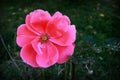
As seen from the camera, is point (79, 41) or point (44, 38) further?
point (79, 41)

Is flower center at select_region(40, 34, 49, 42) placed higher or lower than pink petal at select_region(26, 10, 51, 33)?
lower

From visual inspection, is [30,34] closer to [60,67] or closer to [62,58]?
[62,58]

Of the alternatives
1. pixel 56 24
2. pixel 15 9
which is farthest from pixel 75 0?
pixel 56 24

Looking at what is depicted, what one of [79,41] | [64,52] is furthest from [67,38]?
[79,41]

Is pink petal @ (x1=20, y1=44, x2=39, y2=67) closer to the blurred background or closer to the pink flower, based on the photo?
the pink flower

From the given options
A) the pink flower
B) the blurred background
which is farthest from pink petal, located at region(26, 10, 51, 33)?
the blurred background

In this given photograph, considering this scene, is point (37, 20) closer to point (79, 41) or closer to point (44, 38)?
point (44, 38)

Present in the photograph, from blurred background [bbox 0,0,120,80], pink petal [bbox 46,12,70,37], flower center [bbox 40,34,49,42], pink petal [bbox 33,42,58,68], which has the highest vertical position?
pink petal [bbox 46,12,70,37]

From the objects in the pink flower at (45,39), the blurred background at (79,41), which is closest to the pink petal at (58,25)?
the pink flower at (45,39)
